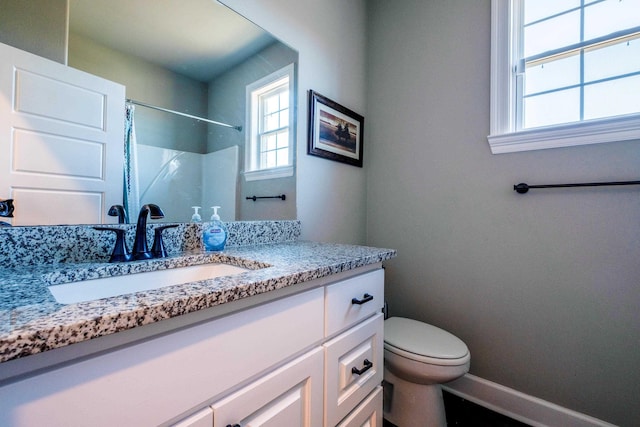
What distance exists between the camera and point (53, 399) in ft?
1.22

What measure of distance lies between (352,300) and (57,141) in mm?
998

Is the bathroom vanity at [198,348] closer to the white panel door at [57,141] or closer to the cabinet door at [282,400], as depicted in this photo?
the cabinet door at [282,400]

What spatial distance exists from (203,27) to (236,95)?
0.28 m

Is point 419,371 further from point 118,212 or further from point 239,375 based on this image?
point 118,212

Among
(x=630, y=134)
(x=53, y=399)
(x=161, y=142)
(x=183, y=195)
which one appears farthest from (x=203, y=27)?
(x=630, y=134)

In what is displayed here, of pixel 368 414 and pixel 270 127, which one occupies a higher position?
pixel 270 127

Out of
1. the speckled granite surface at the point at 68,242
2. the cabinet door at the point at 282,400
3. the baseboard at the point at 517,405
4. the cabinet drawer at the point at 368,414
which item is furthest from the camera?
the baseboard at the point at 517,405

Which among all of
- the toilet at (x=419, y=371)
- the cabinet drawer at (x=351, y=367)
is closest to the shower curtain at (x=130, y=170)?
the cabinet drawer at (x=351, y=367)

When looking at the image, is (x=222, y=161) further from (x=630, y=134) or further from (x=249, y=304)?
(x=630, y=134)

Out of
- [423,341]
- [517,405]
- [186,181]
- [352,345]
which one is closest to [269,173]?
[186,181]

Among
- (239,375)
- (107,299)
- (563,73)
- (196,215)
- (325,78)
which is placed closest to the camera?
(107,299)

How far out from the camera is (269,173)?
1416mm

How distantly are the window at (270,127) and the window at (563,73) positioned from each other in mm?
1091

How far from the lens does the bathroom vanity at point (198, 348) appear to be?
372 millimetres
